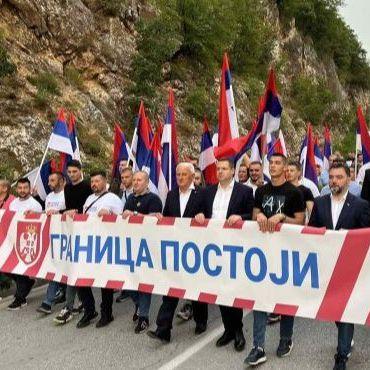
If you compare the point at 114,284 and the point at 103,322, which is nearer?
the point at 114,284

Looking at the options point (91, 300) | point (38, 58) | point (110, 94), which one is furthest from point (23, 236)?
point (110, 94)

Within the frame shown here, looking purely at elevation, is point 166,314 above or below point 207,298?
below

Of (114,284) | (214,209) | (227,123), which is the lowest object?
(114,284)

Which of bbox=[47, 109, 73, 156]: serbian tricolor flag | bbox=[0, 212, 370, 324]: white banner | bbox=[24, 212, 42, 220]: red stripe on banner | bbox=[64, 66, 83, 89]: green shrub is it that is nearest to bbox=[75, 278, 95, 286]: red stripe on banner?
bbox=[0, 212, 370, 324]: white banner

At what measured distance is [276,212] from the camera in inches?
211

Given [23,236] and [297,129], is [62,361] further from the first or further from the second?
[297,129]

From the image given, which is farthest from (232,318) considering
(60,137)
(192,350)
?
(60,137)

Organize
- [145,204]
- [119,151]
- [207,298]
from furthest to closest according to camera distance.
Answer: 1. [119,151]
2. [145,204]
3. [207,298]

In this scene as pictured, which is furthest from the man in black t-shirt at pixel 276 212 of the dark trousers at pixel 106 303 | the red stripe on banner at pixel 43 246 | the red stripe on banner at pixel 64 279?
the red stripe on banner at pixel 43 246

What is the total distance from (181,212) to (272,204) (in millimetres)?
1174

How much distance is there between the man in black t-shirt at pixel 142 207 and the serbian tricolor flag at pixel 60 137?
9.50ft

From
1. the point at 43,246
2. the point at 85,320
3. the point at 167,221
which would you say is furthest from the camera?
the point at 43,246

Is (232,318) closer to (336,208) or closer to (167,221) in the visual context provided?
(167,221)

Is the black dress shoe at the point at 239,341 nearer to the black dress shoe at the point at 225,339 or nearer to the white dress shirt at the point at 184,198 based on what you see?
the black dress shoe at the point at 225,339
